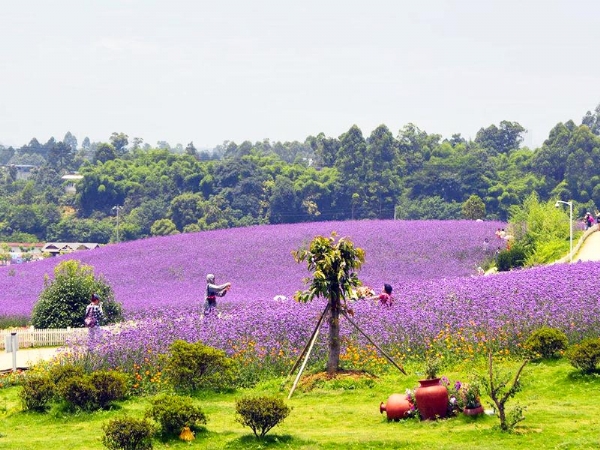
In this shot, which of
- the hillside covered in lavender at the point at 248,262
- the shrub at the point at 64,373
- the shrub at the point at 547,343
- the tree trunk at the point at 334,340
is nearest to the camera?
the shrub at the point at 64,373

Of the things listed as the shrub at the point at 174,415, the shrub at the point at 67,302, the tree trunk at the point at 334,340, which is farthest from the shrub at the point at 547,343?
the shrub at the point at 67,302

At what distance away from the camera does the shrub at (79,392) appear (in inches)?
939

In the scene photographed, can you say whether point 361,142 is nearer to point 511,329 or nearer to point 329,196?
point 329,196

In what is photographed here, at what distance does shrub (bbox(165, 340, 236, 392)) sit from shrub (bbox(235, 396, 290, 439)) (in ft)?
15.7

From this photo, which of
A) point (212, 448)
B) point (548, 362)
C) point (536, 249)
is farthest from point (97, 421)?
point (536, 249)

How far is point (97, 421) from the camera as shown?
2334 centimetres

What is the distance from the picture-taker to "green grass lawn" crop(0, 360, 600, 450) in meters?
20.1

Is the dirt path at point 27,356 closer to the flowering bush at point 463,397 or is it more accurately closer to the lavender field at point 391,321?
the lavender field at point 391,321

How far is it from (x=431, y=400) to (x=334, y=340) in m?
4.76

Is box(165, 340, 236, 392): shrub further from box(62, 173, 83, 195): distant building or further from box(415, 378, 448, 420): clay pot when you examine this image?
box(62, 173, 83, 195): distant building

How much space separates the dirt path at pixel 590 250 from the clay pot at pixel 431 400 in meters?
27.4

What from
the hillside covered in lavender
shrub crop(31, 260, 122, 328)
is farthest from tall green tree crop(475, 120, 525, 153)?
shrub crop(31, 260, 122, 328)

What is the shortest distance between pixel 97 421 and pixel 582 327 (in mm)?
11328

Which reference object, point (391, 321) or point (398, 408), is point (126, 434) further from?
point (391, 321)
